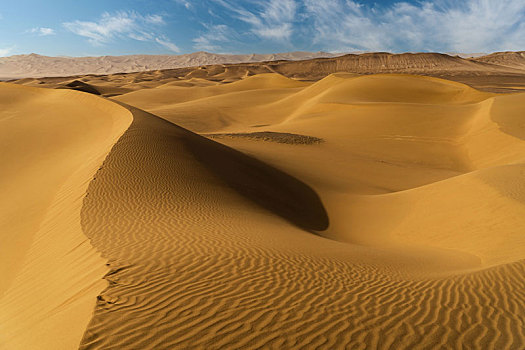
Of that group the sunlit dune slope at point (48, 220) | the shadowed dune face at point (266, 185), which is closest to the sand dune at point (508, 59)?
the shadowed dune face at point (266, 185)

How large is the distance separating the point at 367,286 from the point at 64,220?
5.84 metres

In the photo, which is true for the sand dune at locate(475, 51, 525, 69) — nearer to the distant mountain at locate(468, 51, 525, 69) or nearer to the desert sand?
the distant mountain at locate(468, 51, 525, 69)

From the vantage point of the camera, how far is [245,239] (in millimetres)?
6223

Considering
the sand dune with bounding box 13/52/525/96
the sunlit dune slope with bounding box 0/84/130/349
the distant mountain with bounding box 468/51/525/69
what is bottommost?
the sunlit dune slope with bounding box 0/84/130/349

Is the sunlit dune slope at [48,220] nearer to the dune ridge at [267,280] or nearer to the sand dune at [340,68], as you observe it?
the dune ridge at [267,280]

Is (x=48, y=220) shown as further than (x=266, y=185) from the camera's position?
No

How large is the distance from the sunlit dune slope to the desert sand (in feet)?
0.13

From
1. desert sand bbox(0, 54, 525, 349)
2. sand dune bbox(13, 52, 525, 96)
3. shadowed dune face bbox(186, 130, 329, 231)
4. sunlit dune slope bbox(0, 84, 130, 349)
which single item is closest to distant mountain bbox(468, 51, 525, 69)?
sand dune bbox(13, 52, 525, 96)

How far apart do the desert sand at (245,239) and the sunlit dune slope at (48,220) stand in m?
0.04

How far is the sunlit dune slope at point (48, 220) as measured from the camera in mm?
3756

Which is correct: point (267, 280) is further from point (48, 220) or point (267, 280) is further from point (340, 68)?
point (340, 68)

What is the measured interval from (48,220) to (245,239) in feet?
14.7

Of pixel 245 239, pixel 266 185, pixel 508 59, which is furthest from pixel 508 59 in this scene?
pixel 245 239

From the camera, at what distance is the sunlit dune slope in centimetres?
376
